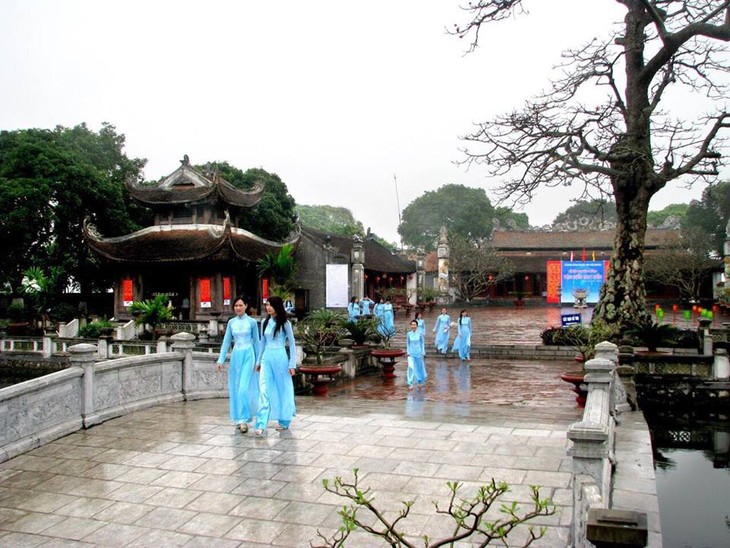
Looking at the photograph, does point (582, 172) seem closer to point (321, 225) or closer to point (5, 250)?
point (5, 250)

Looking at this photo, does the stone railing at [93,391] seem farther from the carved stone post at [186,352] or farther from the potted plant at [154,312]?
the potted plant at [154,312]

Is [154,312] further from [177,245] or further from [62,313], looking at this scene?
[62,313]

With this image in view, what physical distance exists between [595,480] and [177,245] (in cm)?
2412

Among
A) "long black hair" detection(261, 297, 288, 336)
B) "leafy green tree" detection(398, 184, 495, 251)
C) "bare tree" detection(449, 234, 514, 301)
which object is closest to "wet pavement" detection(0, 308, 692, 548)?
"long black hair" detection(261, 297, 288, 336)

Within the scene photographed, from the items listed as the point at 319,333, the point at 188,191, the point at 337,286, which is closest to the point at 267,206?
the point at 188,191

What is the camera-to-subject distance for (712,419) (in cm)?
1230

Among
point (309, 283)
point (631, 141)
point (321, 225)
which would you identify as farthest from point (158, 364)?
point (321, 225)

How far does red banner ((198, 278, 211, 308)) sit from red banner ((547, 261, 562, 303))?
2365 centimetres

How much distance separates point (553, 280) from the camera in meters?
41.6

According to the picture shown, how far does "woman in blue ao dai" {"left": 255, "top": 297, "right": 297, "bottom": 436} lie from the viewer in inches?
285

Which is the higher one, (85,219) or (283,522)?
(85,219)

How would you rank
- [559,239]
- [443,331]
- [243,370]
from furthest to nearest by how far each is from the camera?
[559,239] < [443,331] < [243,370]

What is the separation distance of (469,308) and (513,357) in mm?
23081

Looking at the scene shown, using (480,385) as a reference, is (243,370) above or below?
above
